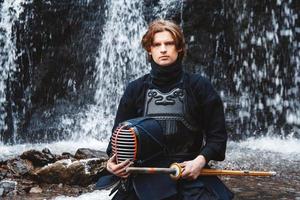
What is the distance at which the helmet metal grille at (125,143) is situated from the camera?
224 centimetres

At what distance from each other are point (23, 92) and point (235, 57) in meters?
4.76

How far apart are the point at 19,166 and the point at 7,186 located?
26.9 inches

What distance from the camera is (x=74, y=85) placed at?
1102 centimetres

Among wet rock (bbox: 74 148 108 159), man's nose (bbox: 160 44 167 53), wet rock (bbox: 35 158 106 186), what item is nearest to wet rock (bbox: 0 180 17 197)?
wet rock (bbox: 35 158 106 186)

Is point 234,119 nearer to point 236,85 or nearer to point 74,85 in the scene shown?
point 236,85

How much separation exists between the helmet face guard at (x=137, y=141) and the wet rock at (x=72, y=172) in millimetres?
3383

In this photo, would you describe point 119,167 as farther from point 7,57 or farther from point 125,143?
point 7,57

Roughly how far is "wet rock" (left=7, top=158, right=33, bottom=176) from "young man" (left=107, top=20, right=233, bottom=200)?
385 centimetres

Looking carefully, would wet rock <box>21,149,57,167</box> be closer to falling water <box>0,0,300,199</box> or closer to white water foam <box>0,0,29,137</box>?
falling water <box>0,0,300,199</box>

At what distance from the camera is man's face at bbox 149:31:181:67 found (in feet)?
8.00

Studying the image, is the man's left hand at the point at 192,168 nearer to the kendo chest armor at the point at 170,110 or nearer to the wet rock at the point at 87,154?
the kendo chest armor at the point at 170,110

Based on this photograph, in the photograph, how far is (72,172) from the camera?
561 cm

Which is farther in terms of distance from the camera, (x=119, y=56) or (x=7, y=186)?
(x=119, y=56)

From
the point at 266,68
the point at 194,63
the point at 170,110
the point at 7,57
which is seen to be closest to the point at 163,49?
the point at 170,110
